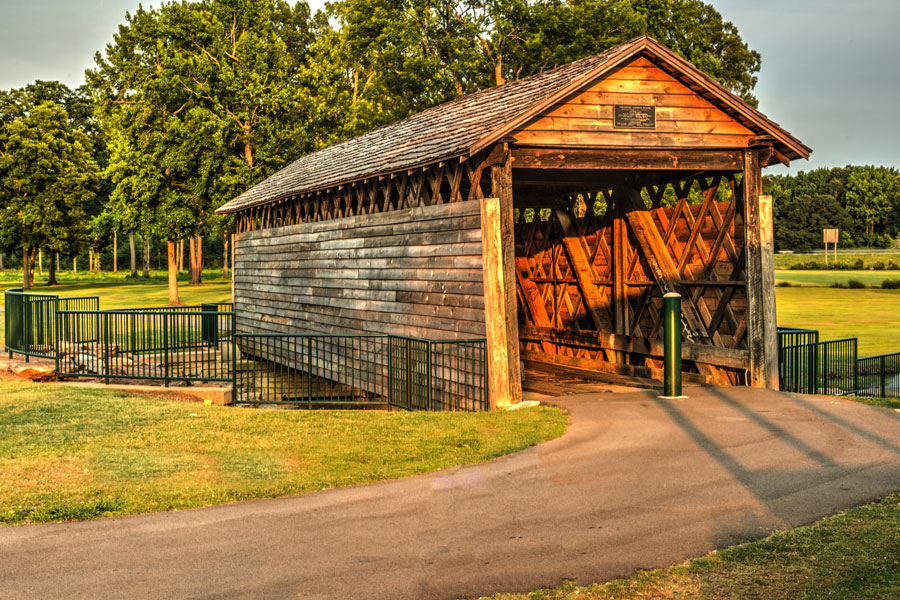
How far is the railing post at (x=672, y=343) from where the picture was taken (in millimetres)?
12500

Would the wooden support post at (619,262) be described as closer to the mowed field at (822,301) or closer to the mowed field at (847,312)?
the mowed field at (847,312)

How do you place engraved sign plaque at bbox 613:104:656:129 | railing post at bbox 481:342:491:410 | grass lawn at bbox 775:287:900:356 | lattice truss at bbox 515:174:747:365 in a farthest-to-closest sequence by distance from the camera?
grass lawn at bbox 775:287:900:356 < lattice truss at bbox 515:174:747:365 < engraved sign plaque at bbox 613:104:656:129 < railing post at bbox 481:342:491:410

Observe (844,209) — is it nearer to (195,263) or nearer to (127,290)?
(195,263)

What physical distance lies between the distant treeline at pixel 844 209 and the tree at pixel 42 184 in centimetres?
8366

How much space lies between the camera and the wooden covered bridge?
12953 millimetres

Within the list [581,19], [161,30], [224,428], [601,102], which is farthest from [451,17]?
[224,428]

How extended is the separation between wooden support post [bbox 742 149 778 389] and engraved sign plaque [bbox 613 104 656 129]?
6.88 ft

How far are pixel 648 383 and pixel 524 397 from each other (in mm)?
3150

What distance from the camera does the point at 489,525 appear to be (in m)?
6.81

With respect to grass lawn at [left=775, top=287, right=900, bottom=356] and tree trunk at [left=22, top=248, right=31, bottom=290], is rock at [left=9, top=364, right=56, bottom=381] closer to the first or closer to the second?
grass lawn at [left=775, top=287, right=900, bottom=356]

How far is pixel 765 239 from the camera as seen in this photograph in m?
13.7

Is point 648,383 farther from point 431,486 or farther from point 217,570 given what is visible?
point 217,570

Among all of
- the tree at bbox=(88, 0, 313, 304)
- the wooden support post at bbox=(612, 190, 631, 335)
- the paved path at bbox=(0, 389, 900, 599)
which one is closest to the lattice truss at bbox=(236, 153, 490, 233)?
the wooden support post at bbox=(612, 190, 631, 335)

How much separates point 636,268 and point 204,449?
977 cm
